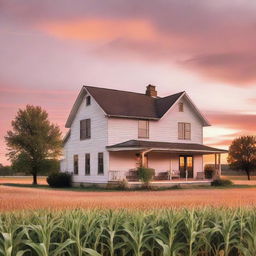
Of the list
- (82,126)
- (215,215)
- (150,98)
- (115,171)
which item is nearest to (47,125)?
(82,126)

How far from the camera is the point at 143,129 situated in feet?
A: 124

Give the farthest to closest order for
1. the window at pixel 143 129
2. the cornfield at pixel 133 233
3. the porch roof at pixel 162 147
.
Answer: the window at pixel 143 129, the porch roof at pixel 162 147, the cornfield at pixel 133 233

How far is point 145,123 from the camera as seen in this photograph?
3781 cm

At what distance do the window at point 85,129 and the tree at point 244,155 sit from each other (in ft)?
132

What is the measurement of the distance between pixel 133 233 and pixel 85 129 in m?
33.8

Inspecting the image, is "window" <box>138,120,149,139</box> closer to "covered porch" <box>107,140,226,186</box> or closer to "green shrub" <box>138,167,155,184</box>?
"covered porch" <box>107,140,226,186</box>

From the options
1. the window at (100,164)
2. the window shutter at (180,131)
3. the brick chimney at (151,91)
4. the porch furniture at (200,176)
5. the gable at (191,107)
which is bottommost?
the porch furniture at (200,176)

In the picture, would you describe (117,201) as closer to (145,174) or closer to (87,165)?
(145,174)

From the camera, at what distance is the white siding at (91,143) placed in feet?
118

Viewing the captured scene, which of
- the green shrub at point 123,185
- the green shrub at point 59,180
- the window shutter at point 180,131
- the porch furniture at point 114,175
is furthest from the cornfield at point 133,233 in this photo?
the green shrub at point 59,180

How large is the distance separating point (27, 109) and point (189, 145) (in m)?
20.0

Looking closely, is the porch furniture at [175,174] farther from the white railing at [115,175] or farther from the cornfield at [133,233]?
the cornfield at [133,233]

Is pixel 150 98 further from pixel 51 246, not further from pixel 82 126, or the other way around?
pixel 51 246

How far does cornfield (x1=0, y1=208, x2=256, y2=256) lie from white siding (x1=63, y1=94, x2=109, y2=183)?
28456 mm
